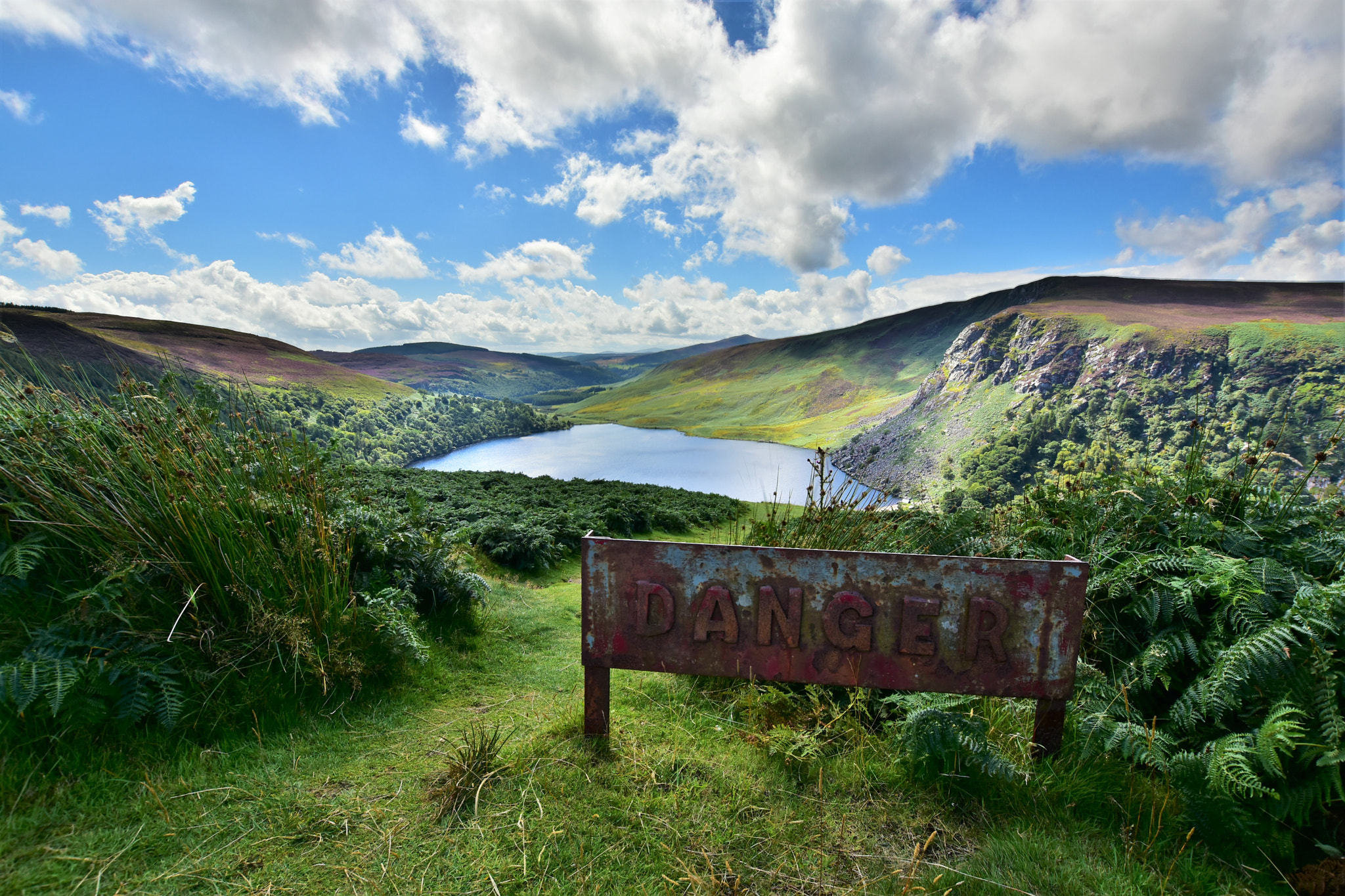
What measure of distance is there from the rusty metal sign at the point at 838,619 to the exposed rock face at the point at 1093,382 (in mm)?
10697

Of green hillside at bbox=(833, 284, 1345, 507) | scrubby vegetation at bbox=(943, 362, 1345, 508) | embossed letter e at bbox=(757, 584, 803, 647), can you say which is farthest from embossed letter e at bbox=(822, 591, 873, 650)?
scrubby vegetation at bbox=(943, 362, 1345, 508)

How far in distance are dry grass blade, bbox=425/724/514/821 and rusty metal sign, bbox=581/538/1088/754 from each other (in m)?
0.43

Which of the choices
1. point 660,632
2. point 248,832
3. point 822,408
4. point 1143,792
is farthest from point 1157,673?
point 822,408

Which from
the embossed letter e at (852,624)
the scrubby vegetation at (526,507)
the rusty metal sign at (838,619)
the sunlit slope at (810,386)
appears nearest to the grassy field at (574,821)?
the rusty metal sign at (838,619)

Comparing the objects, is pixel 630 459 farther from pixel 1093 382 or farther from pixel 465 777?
pixel 465 777

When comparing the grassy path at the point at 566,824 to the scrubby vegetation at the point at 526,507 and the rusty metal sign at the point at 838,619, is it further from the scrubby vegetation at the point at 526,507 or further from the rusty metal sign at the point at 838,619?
the scrubby vegetation at the point at 526,507

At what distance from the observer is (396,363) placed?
84.9ft

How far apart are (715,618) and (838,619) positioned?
1.77ft

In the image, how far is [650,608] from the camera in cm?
219

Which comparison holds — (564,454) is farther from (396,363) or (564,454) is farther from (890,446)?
(890,446)

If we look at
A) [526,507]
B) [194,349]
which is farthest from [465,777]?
[194,349]

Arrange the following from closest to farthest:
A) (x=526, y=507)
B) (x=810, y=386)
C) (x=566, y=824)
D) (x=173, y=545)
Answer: (x=566, y=824), (x=173, y=545), (x=526, y=507), (x=810, y=386)

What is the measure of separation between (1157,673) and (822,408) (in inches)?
1076

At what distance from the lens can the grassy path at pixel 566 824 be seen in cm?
151
